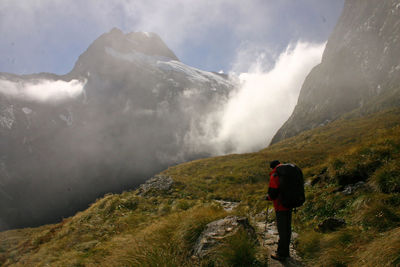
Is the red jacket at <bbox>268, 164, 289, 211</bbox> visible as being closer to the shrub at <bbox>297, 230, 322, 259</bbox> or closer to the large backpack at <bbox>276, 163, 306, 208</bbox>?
the large backpack at <bbox>276, 163, 306, 208</bbox>

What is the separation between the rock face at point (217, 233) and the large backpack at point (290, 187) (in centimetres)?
136

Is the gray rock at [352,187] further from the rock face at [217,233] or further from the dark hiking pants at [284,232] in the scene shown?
the rock face at [217,233]

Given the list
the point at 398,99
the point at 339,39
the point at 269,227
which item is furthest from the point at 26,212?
the point at 339,39

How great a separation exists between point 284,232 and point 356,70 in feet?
564

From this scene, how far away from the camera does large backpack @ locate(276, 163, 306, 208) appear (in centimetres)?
496

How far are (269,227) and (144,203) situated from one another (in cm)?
956

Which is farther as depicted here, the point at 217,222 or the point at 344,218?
the point at 344,218

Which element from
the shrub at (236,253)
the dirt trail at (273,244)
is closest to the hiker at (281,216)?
the dirt trail at (273,244)

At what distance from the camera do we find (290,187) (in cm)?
503

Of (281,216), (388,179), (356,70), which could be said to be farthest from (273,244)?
(356,70)

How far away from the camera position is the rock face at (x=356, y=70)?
10888 centimetres

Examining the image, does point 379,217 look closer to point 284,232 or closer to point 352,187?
point 284,232

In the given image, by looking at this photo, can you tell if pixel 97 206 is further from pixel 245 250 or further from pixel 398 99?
pixel 398 99

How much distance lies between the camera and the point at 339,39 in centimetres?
16400
